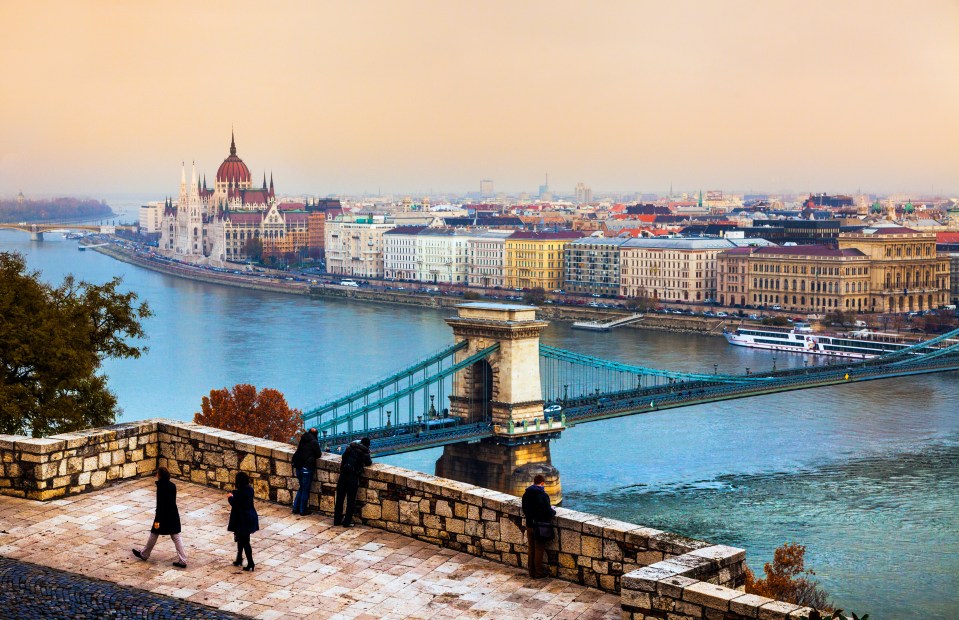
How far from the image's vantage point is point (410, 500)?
340 cm

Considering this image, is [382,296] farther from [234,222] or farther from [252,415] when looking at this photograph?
[252,415]

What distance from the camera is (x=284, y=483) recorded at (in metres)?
3.66

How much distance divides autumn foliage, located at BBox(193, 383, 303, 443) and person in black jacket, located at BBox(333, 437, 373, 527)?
9420 mm

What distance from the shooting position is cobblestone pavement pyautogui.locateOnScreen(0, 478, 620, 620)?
9.50 ft

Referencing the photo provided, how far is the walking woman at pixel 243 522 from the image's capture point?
313cm

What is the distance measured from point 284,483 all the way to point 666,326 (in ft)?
91.8

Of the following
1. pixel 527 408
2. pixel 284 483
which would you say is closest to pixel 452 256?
pixel 527 408

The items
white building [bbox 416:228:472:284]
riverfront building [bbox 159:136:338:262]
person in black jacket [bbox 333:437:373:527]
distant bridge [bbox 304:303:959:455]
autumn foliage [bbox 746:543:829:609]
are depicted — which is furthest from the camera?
riverfront building [bbox 159:136:338:262]

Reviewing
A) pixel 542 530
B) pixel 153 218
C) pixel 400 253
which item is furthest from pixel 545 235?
pixel 153 218

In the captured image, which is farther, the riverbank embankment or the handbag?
the riverbank embankment

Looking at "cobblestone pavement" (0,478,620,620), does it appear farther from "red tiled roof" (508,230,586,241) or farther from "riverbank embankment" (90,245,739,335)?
"red tiled roof" (508,230,586,241)

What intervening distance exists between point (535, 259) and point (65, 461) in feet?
123

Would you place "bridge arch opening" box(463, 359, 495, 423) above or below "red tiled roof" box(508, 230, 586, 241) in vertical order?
below

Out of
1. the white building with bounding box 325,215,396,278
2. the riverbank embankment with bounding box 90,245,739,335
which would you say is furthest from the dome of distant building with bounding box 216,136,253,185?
the white building with bounding box 325,215,396,278
